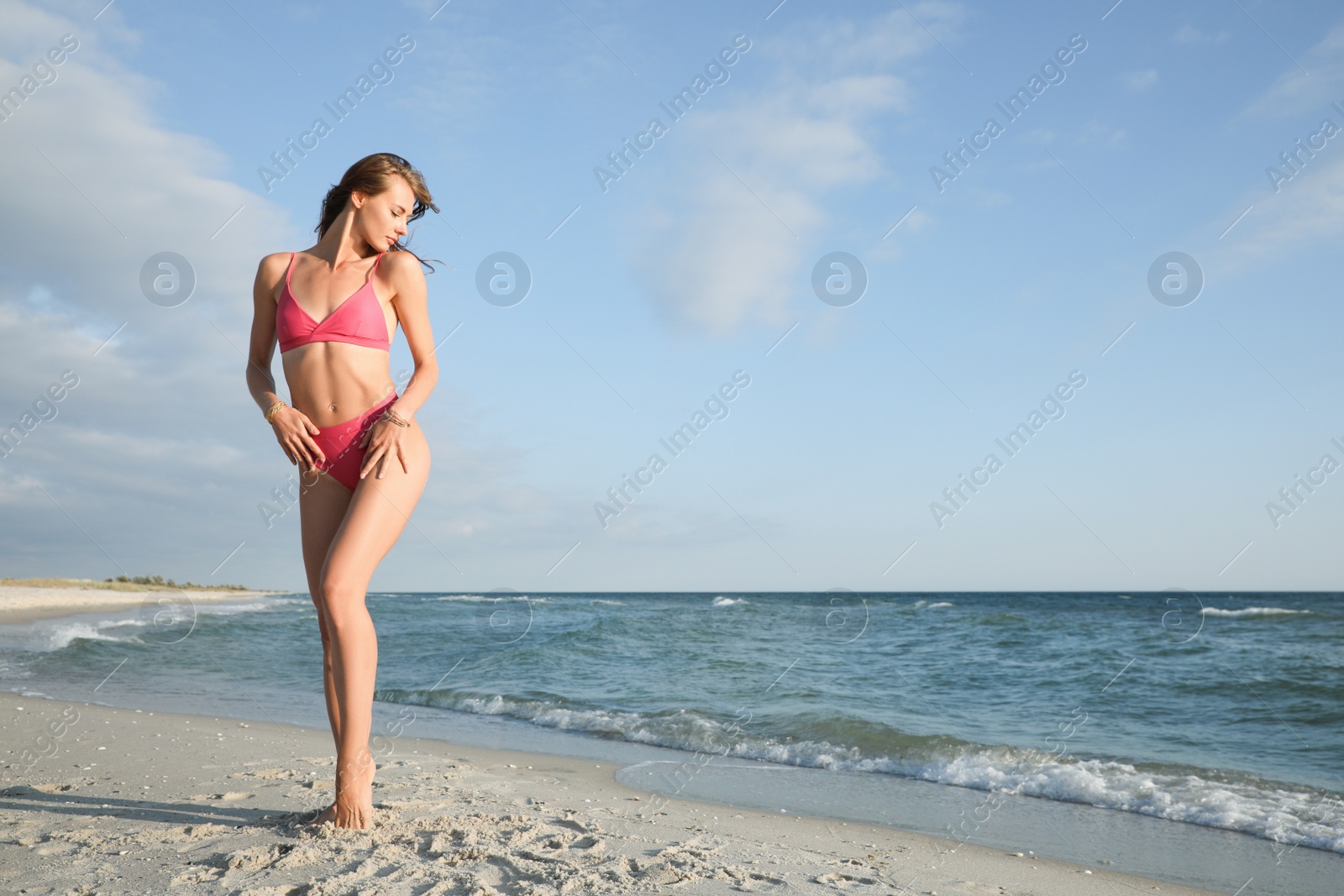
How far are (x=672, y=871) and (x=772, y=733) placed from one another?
4.57 metres

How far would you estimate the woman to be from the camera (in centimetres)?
272

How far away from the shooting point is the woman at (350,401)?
272 centimetres

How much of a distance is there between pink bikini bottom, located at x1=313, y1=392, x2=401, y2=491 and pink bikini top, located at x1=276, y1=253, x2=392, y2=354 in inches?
10.4

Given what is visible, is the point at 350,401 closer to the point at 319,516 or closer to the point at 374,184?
the point at 319,516

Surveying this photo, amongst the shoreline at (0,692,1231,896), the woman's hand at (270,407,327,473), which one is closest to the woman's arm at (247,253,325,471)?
the woman's hand at (270,407,327,473)

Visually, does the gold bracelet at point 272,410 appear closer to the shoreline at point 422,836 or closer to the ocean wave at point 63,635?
the shoreline at point 422,836

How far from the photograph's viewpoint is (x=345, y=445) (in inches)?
113

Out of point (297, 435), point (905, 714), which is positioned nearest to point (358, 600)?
point (297, 435)

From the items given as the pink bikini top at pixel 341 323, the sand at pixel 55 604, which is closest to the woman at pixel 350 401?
the pink bikini top at pixel 341 323

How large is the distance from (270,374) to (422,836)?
1.75 metres

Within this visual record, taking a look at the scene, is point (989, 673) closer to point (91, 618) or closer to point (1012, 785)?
point (1012, 785)

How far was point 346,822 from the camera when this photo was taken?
2867 mm

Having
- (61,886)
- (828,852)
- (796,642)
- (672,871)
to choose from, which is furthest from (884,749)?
(796,642)

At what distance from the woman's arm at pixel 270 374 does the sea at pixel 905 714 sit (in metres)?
3.30
